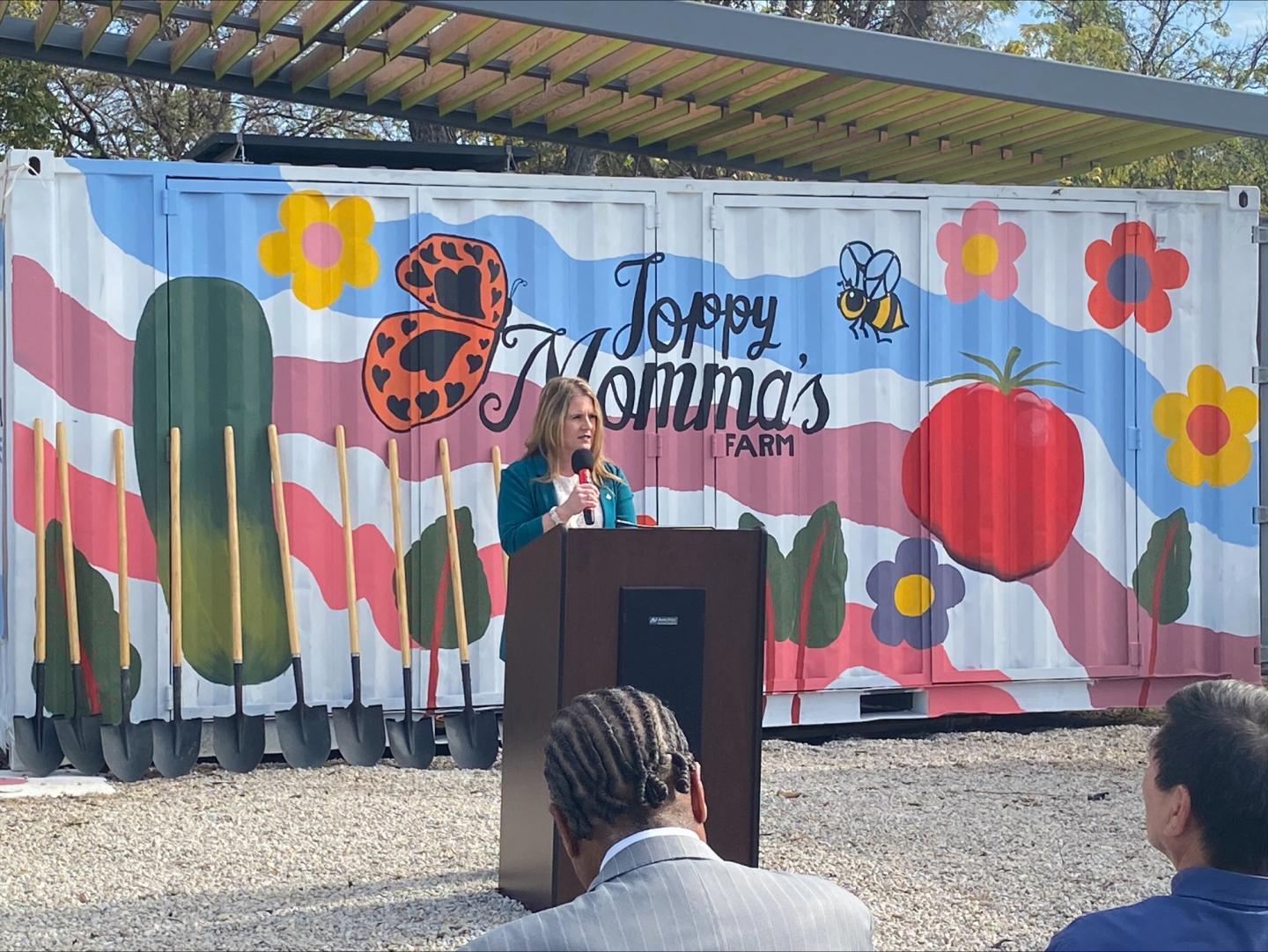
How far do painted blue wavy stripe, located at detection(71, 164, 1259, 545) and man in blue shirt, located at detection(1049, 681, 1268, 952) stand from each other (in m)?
5.30

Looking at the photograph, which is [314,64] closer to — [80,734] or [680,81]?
[680,81]

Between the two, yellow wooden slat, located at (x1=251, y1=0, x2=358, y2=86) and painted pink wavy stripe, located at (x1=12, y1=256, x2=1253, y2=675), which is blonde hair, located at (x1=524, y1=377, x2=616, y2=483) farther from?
painted pink wavy stripe, located at (x1=12, y1=256, x2=1253, y2=675)

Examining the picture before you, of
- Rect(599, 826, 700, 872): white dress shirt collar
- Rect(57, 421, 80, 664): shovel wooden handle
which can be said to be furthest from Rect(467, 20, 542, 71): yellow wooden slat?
Rect(599, 826, 700, 872): white dress shirt collar

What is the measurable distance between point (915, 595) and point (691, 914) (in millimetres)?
5880

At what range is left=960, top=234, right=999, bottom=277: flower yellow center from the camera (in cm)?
759

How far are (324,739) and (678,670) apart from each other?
3098 mm

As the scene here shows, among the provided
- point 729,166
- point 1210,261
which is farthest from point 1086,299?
point 729,166

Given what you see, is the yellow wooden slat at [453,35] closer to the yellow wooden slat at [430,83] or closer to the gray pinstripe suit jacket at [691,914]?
the yellow wooden slat at [430,83]

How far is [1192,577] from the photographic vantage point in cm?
789

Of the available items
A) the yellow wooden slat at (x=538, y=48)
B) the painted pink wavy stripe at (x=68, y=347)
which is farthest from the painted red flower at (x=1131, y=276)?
the painted pink wavy stripe at (x=68, y=347)

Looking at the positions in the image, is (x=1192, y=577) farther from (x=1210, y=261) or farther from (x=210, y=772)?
(x=210, y=772)

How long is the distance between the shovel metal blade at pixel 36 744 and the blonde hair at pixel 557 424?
3048 millimetres

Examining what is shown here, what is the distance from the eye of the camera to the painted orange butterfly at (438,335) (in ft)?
22.7

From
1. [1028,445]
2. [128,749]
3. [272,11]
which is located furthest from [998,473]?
[128,749]
